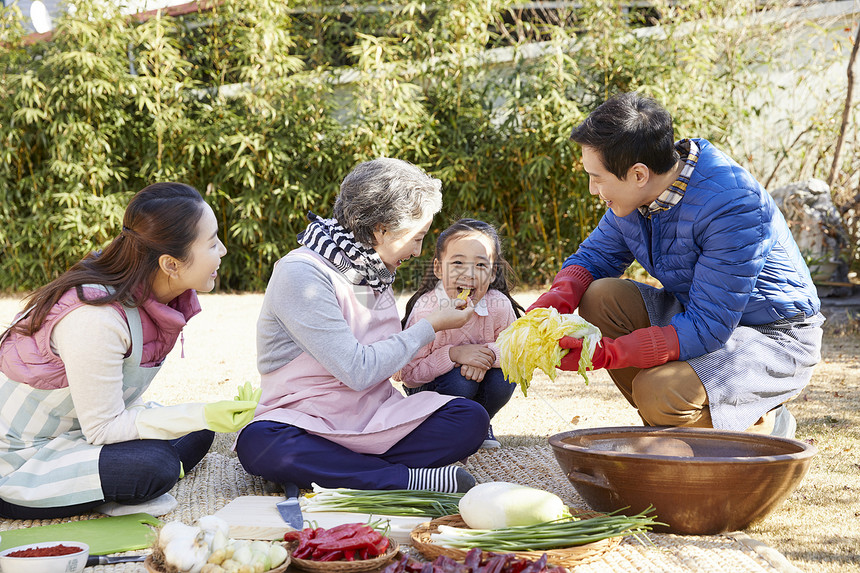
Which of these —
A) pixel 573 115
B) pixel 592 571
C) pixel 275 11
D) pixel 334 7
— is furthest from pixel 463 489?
pixel 334 7

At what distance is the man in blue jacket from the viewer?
2.90 m

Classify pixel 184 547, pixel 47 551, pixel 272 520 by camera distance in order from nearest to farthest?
pixel 184 547 → pixel 47 551 → pixel 272 520

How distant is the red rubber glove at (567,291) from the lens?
3426 millimetres

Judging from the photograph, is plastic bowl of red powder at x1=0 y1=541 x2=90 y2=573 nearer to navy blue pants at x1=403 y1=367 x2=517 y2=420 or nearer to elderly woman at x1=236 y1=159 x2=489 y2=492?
elderly woman at x1=236 y1=159 x2=489 y2=492

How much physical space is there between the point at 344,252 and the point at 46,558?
145cm

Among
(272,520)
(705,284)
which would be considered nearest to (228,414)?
(272,520)

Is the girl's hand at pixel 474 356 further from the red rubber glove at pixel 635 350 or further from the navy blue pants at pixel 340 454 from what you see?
the red rubber glove at pixel 635 350

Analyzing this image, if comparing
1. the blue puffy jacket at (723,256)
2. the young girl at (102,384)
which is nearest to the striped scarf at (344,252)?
the young girl at (102,384)

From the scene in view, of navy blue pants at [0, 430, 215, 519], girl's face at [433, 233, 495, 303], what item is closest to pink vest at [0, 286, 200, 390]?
navy blue pants at [0, 430, 215, 519]

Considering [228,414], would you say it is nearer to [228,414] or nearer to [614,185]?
[228,414]

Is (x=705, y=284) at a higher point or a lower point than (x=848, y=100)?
lower

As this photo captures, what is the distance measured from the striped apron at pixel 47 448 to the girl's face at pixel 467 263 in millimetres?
1363

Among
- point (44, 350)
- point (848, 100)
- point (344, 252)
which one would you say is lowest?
point (44, 350)

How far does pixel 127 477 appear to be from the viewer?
2.78 meters
